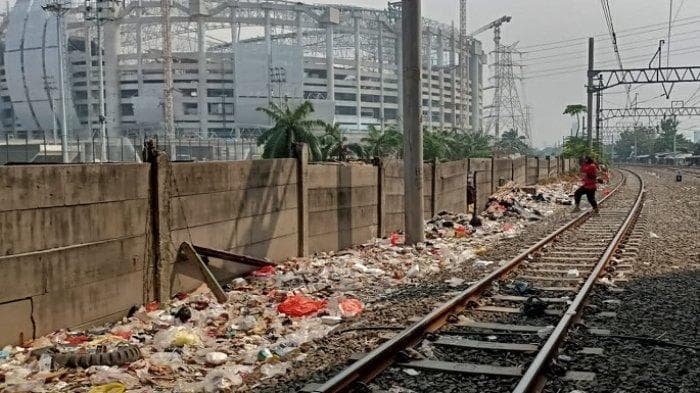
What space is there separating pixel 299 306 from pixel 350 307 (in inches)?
23.7

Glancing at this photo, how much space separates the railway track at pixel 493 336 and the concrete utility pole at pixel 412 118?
3.30 metres

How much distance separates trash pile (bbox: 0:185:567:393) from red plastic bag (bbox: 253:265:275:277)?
0.02m

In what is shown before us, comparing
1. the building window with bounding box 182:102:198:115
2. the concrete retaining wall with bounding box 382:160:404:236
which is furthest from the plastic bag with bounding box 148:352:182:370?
the building window with bounding box 182:102:198:115

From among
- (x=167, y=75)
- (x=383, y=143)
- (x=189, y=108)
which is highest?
(x=167, y=75)

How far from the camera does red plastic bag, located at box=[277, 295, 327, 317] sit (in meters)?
7.73

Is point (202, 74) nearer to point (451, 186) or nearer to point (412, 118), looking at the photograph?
point (451, 186)

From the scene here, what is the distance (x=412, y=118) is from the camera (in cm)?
1341

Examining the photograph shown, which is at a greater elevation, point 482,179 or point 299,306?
point 482,179

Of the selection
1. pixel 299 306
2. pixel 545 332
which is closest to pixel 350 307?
pixel 299 306

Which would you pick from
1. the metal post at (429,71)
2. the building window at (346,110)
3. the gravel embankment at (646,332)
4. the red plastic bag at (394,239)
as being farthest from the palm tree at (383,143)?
the metal post at (429,71)

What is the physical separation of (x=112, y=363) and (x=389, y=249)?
25.7 ft

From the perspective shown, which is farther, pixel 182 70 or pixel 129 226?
pixel 182 70

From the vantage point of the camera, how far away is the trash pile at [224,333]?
5449mm

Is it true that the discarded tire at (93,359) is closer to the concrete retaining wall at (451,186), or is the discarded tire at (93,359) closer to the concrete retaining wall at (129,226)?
the concrete retaining wall at (129,226)
